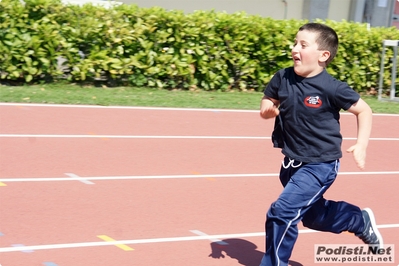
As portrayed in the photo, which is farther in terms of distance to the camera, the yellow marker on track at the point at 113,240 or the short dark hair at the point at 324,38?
the yellow marker on track at the point at 113,240

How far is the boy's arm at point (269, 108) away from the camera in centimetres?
445

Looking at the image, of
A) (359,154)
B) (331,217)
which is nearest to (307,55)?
(359,154)

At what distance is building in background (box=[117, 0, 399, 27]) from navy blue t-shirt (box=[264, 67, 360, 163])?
1368 cm

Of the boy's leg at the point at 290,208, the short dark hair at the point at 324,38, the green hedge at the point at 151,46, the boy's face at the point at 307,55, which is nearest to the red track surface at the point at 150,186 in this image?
the boy's leg at the point at 290,208

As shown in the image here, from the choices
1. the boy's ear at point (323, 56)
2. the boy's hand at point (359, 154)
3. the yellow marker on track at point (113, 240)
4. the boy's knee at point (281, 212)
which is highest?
the boy's ear at point (323, 56)

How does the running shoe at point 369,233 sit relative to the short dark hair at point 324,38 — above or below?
below

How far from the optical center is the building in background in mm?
18969

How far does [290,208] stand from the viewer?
4371 mm

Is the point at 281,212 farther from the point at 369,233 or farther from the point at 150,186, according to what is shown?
the point at 150,186

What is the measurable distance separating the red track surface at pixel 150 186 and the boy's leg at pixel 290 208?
0.73m

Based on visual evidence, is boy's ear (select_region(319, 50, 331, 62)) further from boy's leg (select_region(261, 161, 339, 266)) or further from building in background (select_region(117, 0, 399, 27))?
building in background (select_region(117, 0, 399, 27))

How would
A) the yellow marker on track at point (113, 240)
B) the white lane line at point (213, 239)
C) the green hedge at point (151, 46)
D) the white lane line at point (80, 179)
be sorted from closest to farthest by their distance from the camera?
the yellow marker on track at point (113, 240) → the white lane line at point (213, 239) → the white lane line at point (80, 179) → the green hedge at point (151, 46)

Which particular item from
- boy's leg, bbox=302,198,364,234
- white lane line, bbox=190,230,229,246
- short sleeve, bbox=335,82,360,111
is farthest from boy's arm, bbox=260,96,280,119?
white lane line, bbox=190,230,229,246

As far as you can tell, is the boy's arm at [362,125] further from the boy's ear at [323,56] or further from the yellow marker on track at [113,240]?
the yellow marker on track at [113,240]
